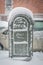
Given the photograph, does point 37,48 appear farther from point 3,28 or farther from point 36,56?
point 3,28

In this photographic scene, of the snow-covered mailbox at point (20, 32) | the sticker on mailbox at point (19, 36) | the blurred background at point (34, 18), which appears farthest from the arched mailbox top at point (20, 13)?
the sticker on mailbox at point (19, 36)

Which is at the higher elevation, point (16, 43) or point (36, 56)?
point (16, 43)

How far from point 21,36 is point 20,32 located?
0.08m

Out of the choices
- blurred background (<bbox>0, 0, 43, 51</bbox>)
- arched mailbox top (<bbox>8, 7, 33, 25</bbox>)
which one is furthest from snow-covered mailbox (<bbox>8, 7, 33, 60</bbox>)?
blurred background (<bbox>0, 0, 43, 51</bbox>)

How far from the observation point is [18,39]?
13.1 ft

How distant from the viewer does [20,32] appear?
399 cm

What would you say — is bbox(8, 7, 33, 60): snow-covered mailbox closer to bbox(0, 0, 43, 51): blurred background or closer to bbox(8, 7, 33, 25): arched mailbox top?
bbox(8, 7, 33, 25): arched mailbox top

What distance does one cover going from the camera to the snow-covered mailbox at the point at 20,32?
388 centimetres

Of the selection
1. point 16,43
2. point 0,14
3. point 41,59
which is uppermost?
point 0,14

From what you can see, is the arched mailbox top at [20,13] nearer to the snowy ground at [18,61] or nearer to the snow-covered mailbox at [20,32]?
the snow-covered mailbox at [20,32]

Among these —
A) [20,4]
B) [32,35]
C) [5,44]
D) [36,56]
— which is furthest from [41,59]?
[20,4]

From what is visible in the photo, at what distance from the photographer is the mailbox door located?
393 centimetres

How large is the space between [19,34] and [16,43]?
190 mm

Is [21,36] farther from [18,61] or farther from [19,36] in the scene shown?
[18,61]
